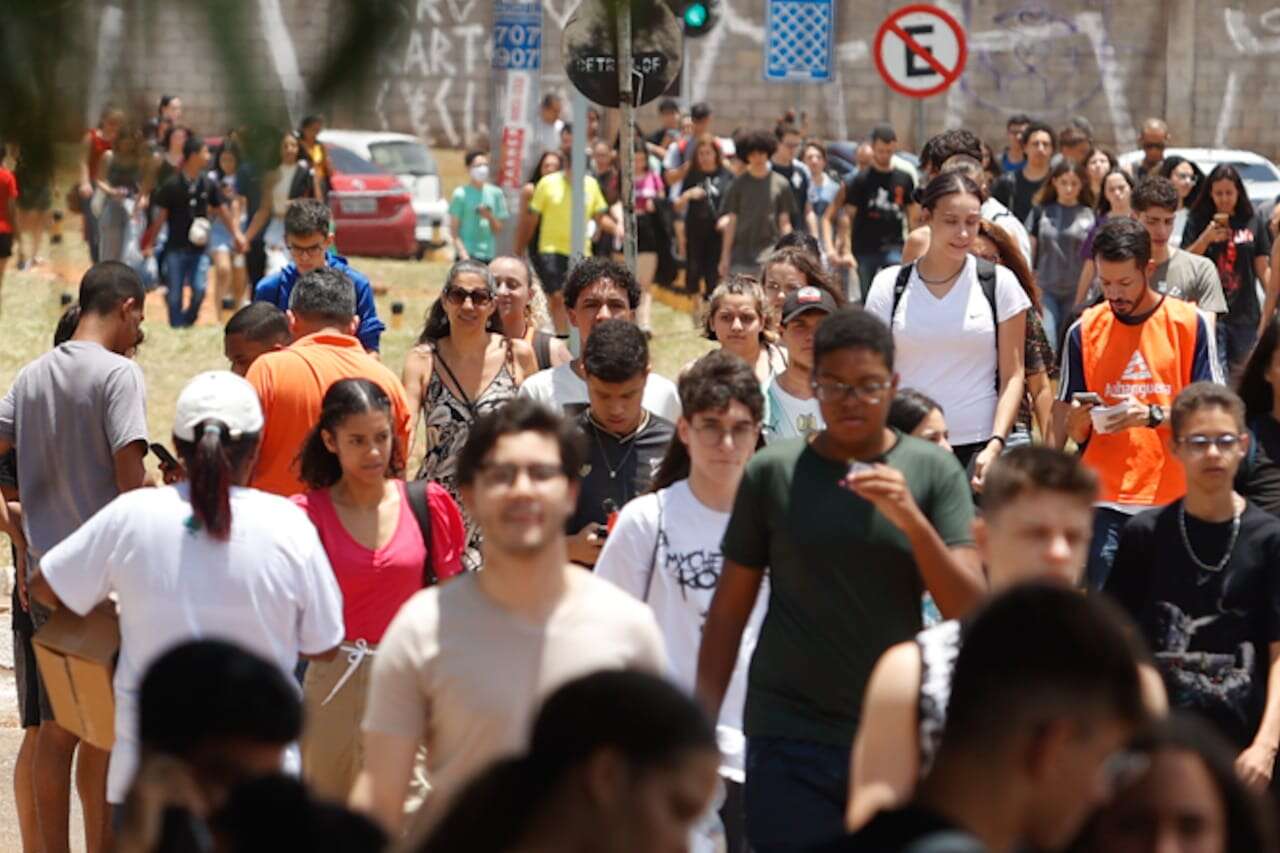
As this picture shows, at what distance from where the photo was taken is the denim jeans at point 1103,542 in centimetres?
745

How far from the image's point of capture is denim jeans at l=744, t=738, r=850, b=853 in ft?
16.3

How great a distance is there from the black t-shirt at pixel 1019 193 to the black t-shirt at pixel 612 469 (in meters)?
9.07

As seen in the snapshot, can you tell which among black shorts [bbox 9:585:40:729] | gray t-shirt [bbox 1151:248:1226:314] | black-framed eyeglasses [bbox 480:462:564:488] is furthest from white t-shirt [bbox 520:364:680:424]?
gray t-shirt [bbox 1151:248:1226:314]

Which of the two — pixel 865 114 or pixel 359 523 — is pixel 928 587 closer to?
pixel 359 523

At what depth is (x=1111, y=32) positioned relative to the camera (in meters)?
35.7

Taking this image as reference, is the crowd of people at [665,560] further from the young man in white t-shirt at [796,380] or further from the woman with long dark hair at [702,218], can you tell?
the woman with long dark hair at [702,218]

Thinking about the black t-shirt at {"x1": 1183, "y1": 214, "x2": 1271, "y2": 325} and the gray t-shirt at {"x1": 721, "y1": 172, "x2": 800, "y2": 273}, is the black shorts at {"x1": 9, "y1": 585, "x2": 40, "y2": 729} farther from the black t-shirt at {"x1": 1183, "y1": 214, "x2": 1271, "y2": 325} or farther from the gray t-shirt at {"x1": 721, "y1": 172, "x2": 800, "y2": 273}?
the gray t-shirt at {"x1": 721, "y1": 172, "x2": 800, "y2": 273}

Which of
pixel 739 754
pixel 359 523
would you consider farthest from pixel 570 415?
pixel 739 754

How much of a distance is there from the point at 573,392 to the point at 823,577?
266cm

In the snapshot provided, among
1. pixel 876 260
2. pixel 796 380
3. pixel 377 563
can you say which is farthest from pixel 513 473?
pixel 876 260

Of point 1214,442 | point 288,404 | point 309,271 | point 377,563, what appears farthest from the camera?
point 309,271

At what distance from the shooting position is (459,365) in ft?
26.9

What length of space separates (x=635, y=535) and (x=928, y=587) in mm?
1019

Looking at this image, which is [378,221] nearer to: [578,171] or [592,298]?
[578,171]
